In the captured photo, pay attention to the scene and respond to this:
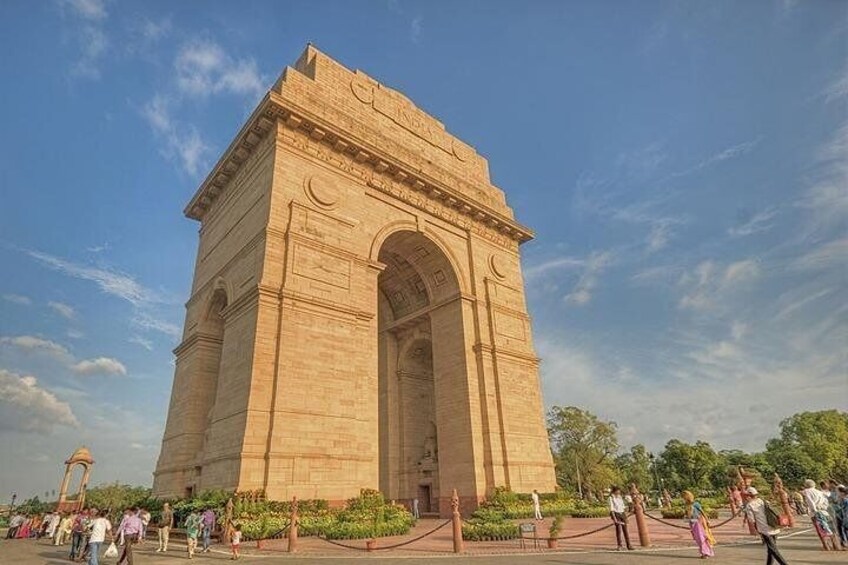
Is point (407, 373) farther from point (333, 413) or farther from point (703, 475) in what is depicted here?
point (703, 475)

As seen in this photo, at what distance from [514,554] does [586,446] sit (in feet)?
130

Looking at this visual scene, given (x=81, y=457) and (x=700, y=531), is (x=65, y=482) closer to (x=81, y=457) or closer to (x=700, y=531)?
(x=81, y=457)

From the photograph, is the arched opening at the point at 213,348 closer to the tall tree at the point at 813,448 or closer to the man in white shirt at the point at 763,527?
the man in white shirt at the point at 763,527

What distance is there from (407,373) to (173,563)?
16051mm

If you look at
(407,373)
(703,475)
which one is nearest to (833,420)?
(703,475)

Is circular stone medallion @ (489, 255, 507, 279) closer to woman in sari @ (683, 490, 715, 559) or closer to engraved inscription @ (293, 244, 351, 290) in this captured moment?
engraved inscription @ (293, 244, 351, 290)

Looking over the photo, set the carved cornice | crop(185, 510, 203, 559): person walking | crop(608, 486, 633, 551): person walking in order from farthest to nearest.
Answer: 1. the carved cornice
2. crop(185, 510, 203, 559): person walking
3. crop(608, 486, 633, 551): person walking

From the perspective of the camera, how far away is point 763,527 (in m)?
6.94

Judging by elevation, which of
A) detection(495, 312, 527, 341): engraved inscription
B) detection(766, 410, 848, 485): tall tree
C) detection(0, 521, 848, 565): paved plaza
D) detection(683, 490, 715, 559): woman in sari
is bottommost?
detection(0, 521, 848, 565): paved plaza

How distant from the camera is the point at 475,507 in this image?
60.0 ft

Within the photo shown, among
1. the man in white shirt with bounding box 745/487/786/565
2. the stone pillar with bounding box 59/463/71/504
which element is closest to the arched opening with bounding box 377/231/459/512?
the man in white shirt with bounding box 745/487/786/565

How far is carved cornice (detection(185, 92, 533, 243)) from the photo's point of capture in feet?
58.8

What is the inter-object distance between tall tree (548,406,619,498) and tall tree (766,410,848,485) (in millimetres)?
22234

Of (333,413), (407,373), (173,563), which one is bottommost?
(173,563)
